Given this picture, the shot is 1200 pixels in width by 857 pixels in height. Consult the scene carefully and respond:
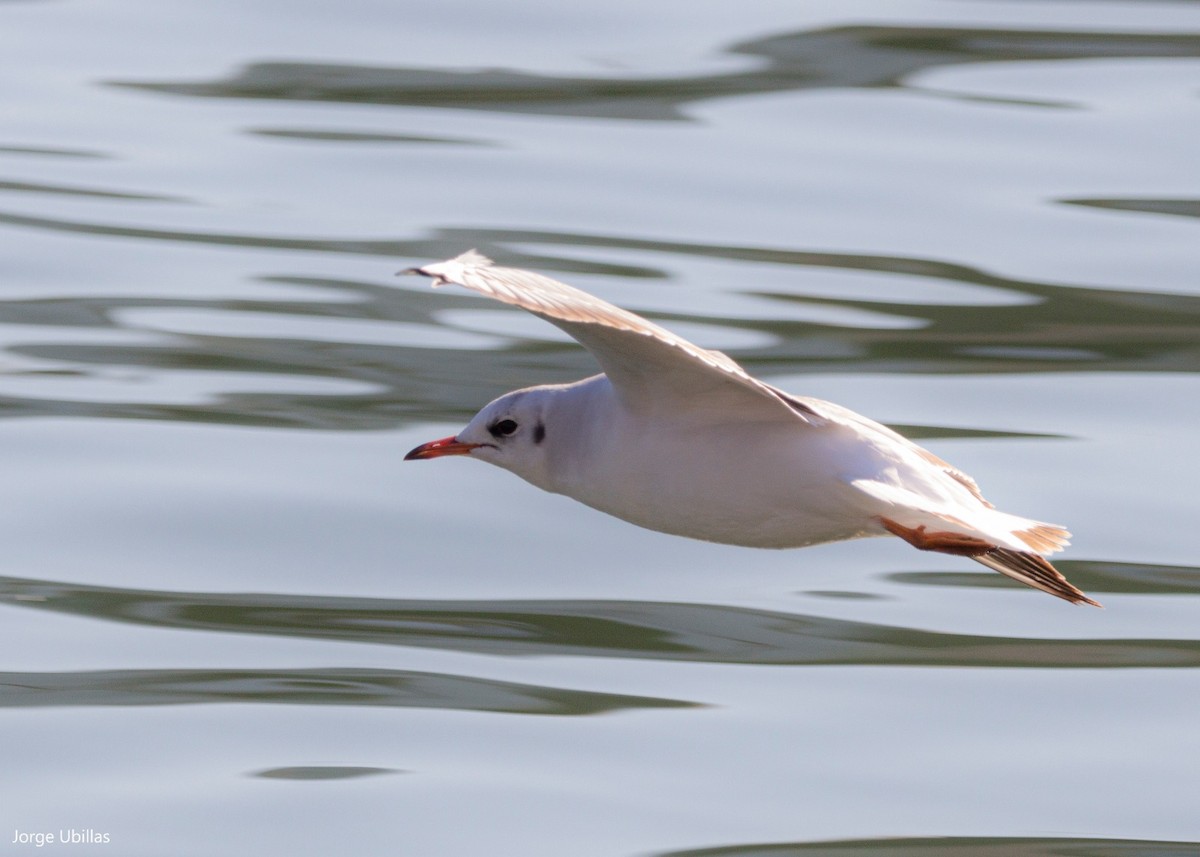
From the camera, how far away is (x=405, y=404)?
12.8 metres

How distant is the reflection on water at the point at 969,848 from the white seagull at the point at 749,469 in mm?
2448

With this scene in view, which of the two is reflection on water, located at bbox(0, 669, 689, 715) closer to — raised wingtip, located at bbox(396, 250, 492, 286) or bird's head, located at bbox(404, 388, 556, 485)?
bird's head, located at bbox(404, 388, 556, 485)

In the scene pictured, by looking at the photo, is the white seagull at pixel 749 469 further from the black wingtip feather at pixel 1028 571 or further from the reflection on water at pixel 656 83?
the reflection on water at pixel 656 83

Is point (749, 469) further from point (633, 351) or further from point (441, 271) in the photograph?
point (441, 271)

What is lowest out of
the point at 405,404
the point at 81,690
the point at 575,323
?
the point at 81,690

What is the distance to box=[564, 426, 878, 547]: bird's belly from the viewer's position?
17.8 ft

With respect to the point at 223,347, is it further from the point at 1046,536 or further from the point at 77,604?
the point at 1046,536

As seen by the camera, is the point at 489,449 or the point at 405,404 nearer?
the point at 489,449

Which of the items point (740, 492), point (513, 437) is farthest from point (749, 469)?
point (513, 437)

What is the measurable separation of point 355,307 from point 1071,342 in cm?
541

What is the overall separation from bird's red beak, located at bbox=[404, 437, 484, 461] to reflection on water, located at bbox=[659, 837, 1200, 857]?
2.45 meters

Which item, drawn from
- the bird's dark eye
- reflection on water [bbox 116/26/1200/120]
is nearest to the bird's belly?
the bird's dark eye

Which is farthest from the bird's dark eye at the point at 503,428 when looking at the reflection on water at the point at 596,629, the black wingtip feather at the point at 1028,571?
the reflection on water at the point at 596,629

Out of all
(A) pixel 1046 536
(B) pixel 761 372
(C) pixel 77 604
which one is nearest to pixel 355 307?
(B) pixel 761 372
